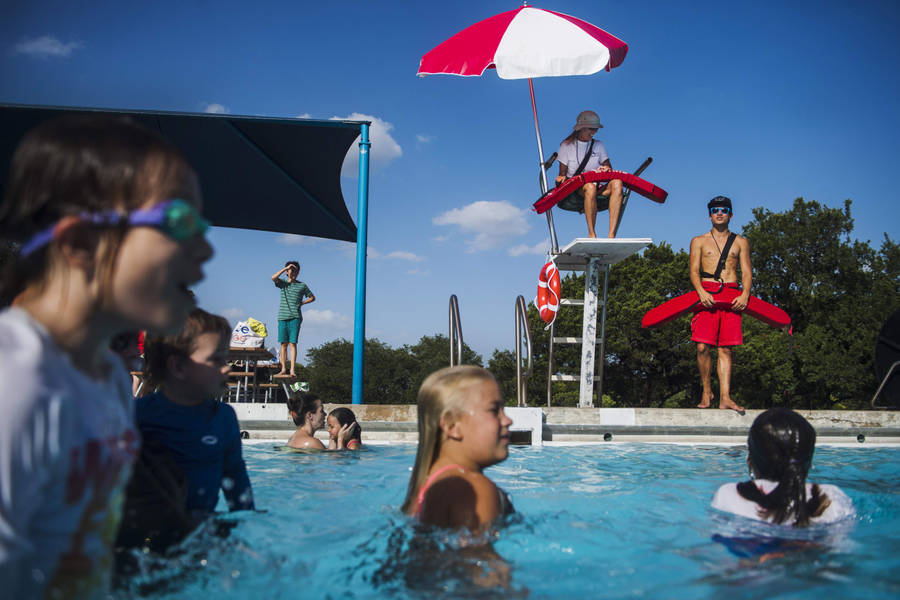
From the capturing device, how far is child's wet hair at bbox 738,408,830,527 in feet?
8.98

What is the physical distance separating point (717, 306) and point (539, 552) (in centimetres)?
579

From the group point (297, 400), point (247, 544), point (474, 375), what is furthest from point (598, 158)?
point (247, 544)

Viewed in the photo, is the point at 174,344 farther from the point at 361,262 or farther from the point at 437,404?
the point at 361,262

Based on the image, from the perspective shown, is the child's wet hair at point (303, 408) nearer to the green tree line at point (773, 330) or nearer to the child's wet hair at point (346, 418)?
the child's wet hair at point (346, 418)

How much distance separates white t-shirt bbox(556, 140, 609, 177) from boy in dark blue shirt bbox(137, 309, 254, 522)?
666cm

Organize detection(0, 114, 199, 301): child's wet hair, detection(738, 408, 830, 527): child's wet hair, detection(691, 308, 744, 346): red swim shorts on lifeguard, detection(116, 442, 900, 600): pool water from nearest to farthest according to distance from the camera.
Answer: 1. detection(0, 114, 199, 301): child's wet hair
2. detection(116, 442, 900, 600): pool water
3. detection(738, 408, 830, 527): child's wet hair
4. detection(691, 308, 744, 346): red swim shorts on lifeguard

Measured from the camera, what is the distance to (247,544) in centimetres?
241

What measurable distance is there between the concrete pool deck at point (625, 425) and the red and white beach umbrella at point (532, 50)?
2538mm

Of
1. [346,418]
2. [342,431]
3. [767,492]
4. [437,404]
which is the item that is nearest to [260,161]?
[346,418]

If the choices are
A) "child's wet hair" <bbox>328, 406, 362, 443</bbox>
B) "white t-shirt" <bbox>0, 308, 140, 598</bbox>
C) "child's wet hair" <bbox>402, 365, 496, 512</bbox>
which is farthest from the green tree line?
"white t-shirt" <bbox>0, 308, 140, 598</bbox>

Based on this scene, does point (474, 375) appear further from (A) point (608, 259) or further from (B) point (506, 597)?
(A) point (608, 259)

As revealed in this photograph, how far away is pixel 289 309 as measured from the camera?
950 cm

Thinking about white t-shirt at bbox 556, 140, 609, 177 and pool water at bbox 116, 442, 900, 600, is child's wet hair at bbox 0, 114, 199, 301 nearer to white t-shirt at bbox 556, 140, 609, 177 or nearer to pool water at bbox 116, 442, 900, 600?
pool water at bbox 116, 442, 900, 600

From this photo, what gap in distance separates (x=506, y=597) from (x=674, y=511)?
6.88 feet
